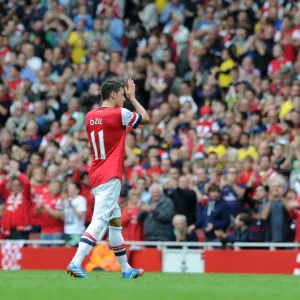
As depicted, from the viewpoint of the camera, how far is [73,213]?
19.5 m

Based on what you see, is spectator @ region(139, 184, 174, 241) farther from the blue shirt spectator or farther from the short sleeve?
the blue shirt spectator

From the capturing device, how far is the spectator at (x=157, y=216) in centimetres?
1880

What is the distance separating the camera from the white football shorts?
12445 millimetres

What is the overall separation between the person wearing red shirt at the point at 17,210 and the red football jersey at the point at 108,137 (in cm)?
711

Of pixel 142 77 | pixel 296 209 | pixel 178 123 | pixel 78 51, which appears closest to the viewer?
pixel 296 209

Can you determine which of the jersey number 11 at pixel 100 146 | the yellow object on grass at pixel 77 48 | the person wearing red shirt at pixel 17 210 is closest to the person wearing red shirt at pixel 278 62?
the yellow object on grass at pixel 77 48

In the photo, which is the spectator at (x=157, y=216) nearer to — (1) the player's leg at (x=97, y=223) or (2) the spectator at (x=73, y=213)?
(2) the spectator at (x=73, y=213)

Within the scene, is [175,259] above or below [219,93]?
below

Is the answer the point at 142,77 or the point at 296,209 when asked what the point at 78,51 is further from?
the point at 296,209

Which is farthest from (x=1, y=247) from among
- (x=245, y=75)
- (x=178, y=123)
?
(x=245, y=75)

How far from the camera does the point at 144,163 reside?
2084 cm

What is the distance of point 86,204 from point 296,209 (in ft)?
13.6

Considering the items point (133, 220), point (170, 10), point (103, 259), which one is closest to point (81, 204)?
point (133, 220)

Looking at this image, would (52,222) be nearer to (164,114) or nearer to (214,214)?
(214,214)
